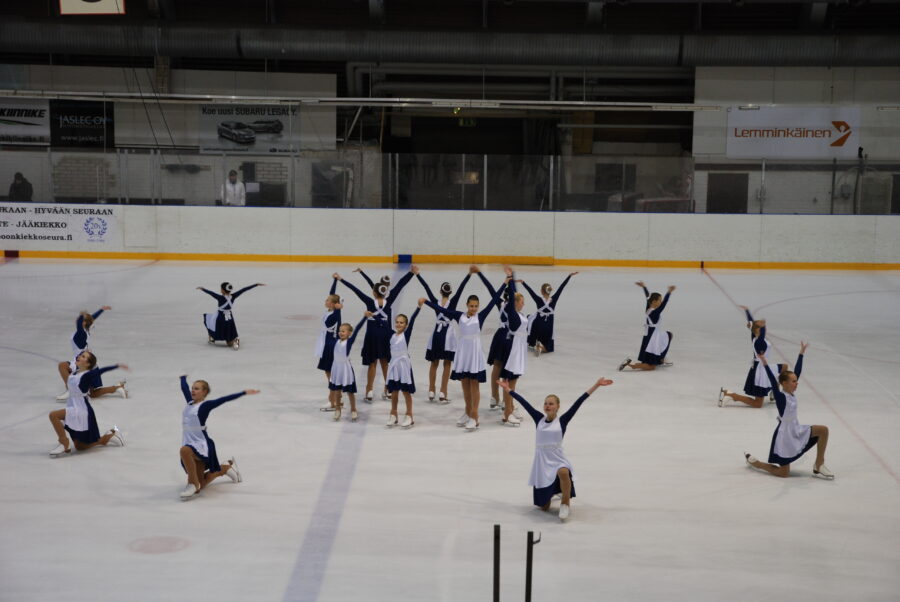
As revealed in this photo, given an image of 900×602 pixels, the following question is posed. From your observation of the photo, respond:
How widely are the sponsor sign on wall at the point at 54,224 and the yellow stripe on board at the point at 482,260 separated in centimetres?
39

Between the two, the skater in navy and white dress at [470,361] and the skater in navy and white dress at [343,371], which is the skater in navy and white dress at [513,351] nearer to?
the skater in navy and white dress at [470,361]

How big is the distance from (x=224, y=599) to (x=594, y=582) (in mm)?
2786

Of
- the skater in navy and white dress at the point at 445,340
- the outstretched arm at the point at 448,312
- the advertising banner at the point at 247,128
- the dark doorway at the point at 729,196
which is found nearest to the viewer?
the outstretched arm at the point at 448,312

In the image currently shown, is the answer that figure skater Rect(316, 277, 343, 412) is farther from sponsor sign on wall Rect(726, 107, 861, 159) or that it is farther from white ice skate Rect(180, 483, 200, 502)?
sponsor sign on wall Rect(726, 107, 861, 159)

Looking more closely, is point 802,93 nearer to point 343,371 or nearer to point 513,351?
point 513,351

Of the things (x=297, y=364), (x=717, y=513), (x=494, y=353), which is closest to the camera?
(x=717, y=513)

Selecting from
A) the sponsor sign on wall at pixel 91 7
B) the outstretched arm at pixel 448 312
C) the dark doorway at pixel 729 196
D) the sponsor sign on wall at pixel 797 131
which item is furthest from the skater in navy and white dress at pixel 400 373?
the sponsor sign on wall at pixel 797 131

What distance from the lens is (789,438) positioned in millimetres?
10375

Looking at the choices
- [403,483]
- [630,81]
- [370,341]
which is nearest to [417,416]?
[370,341]

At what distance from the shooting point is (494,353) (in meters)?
12.4

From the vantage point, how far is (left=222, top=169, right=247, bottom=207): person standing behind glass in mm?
28219

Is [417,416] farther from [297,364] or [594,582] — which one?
[594,582]

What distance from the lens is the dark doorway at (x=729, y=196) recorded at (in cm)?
2847

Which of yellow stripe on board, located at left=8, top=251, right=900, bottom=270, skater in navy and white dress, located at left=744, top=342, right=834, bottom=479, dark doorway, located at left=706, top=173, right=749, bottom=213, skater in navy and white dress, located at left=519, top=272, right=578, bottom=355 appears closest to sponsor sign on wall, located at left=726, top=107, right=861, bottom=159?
dark doorway, located at left=706, top=173, right=749, bottom=213
